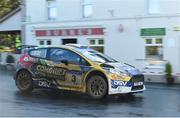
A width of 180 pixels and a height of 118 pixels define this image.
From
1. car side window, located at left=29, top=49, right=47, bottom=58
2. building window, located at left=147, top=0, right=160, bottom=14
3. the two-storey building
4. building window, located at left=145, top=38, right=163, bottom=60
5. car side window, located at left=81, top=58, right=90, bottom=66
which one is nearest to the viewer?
car side window, located at left=81, top=58, right=90, bottom=66

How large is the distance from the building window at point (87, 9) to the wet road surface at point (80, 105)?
12.8 metres

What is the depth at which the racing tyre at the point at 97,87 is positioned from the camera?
1434 cm

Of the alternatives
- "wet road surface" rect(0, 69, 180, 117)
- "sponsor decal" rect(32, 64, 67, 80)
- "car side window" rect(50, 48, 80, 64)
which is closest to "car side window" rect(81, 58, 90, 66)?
"car side window" rect(50, 48, 80, 64)

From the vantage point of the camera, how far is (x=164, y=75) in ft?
77.5

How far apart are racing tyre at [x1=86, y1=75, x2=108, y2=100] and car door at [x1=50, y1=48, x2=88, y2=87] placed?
0.32 m

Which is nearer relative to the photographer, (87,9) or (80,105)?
(80,105)

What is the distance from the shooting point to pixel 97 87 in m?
14.5

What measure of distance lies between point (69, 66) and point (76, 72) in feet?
1.10

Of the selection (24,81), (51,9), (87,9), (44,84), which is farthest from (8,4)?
(44,84)

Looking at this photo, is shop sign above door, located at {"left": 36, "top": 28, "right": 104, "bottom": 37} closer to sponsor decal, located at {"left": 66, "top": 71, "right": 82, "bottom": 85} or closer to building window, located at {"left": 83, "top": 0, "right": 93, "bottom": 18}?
building window, located at {"left": 83, "top": 0, "right": 93, "bottom": 18}

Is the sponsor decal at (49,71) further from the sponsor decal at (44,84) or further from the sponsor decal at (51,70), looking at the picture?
the sponsor decal at (44,84)

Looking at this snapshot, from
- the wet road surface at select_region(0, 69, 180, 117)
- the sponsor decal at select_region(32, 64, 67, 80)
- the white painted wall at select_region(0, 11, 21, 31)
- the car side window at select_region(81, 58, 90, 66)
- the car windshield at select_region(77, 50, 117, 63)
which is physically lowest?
the wet road surface at select_region(0, 69, 180, 117)

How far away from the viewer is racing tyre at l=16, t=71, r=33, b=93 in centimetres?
1603

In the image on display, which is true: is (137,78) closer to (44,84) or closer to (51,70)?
(51,70)
